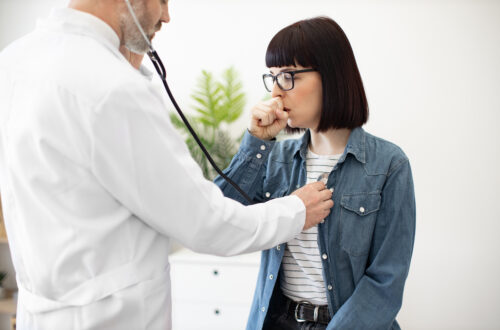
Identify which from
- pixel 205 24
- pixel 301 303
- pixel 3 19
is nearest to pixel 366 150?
pixel 301 303

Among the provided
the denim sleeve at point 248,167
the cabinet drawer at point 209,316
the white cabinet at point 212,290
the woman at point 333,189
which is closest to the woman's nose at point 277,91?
the woman at point 333,189

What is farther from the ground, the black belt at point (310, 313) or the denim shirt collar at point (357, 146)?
the denim shirt collar at point (357, 146)

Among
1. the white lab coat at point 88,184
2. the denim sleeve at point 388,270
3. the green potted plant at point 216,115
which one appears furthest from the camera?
the green potted plant at point 216,115

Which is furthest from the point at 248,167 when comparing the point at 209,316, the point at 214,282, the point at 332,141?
the point at 209,316

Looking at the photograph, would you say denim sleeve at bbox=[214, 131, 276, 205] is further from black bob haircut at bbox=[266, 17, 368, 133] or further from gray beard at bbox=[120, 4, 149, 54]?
gray beard at bbox=[120, 4, 149, 54]

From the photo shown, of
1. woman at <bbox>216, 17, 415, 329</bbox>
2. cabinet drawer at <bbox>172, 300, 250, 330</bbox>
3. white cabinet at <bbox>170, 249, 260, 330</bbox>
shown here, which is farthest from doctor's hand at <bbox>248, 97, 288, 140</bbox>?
cabinet drawer at <bbox>172, 300, 250, 330</bbox>

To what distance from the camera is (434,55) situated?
2770mm

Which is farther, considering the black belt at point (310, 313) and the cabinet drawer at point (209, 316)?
the cabinet drawer at point (209, 316)

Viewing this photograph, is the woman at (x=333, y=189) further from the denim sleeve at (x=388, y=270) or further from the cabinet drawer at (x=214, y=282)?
the cabinet drawer at (x=214, y=282)

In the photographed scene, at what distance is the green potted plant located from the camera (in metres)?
2.85

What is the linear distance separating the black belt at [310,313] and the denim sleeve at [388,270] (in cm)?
5

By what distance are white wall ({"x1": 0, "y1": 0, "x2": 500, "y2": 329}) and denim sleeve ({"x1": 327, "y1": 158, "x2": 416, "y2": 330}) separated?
1.93 meters

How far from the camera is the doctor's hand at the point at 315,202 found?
1021mm

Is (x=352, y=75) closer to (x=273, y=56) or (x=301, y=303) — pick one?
(x=273, y=56)
